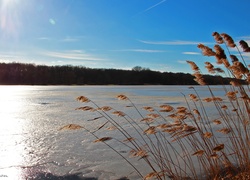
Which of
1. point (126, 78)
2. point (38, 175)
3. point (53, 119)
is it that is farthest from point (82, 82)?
point (38, 175)

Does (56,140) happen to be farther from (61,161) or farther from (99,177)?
(99,177)

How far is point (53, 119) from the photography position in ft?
22.1

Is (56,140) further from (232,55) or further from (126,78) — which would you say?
(126,78)

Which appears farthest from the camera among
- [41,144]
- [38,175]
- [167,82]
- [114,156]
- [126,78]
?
[126,78]

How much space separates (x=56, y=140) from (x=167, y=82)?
53561 mm

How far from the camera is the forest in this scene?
186 ft

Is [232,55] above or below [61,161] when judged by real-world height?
above

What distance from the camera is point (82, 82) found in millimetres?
59812

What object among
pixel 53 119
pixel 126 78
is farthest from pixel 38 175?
pixel 126 78

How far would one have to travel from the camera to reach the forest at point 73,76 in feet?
186

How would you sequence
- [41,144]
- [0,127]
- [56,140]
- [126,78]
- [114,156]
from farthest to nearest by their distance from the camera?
[126,78] → [0,127] → [56,140] → [41,144] → [114,156]

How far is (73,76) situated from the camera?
196ft

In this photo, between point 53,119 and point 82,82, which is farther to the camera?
point 82,82

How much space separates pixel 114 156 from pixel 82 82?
5699cm
